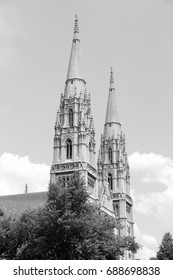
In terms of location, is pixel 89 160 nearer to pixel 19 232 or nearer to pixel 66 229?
pixel 19 232

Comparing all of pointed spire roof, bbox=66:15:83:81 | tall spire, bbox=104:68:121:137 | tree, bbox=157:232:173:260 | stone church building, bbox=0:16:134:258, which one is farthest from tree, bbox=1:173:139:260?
tall spire, bbox=104:68:121:137

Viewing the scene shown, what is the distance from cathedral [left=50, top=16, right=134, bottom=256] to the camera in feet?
272

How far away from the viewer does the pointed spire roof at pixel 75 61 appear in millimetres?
90812

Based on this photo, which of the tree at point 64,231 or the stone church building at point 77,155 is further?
the stone church building at point 77,155

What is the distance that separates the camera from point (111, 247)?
51750 millimetres

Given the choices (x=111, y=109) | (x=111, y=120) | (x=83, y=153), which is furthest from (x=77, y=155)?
(x=111, y=109)

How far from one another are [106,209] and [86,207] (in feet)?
148

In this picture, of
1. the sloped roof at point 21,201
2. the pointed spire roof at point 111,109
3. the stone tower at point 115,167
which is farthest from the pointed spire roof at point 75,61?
the sloped roof at point 21,201

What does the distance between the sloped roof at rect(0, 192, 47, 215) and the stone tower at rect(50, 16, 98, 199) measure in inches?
182

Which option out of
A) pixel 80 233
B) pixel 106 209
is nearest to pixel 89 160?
pixel 106 209

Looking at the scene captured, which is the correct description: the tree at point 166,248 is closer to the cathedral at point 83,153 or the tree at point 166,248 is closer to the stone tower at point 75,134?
the cathedral at point 83,153

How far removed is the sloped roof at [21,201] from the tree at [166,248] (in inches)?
906

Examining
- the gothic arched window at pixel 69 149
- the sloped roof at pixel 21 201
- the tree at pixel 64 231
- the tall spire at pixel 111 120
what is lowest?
the tree at pixel 64 231

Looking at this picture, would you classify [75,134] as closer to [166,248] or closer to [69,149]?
[69,149]
